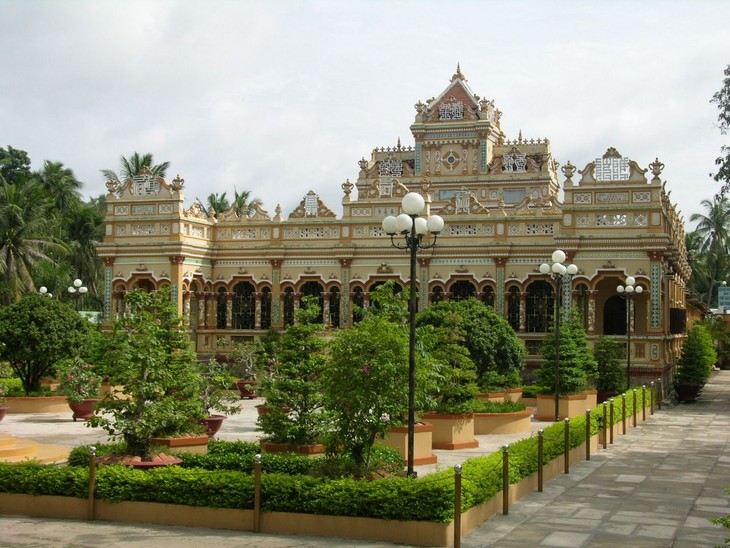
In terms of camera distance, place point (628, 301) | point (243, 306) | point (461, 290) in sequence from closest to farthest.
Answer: point (628, 301) → point (461, 290) → point (243, 306)

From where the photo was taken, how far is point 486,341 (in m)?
26.4

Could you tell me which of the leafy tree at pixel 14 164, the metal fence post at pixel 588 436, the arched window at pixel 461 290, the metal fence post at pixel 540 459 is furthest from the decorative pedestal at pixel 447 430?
the leafy tree at pixel 14 164

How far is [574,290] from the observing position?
3391 centimetres

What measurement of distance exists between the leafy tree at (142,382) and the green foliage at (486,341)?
9.73 m

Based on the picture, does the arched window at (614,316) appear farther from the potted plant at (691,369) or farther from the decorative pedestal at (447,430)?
the decorative pedestal at (447,430)

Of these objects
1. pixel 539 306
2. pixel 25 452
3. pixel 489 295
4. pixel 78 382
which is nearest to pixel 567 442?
pixel 25 452

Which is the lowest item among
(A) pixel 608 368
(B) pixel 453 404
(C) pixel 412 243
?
(B) pixel 453 404

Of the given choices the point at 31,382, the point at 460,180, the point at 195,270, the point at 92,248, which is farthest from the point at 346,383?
the point at 92,248

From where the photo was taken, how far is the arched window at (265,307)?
3831 cm

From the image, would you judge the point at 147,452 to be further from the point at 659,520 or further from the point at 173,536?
the point at 659,520

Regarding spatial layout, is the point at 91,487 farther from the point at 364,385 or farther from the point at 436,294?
the point at 436,294

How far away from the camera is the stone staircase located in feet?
57.5

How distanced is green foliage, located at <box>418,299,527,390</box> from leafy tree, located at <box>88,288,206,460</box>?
9727mm

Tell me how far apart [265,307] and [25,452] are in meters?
20.6
